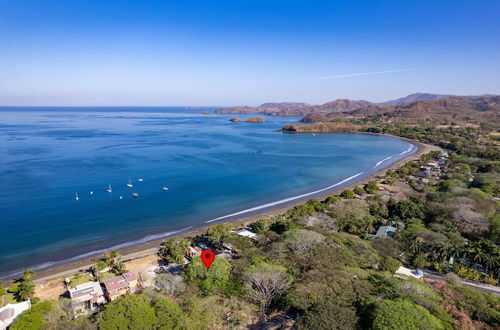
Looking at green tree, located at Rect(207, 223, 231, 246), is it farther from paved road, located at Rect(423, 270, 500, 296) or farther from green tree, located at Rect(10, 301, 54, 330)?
paved road, located at Rect(423, 270, 500, 296)

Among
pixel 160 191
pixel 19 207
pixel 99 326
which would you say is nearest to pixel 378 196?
pixel 160 191

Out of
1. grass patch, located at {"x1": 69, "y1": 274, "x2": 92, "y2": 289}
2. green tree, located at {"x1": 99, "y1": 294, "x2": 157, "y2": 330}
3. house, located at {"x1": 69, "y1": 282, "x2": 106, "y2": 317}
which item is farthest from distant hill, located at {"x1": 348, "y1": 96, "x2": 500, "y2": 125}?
green tree, located at {"x1": 99, "y1": 294, "x2": 157, "y2": 330}

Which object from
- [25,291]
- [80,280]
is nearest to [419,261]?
[80,280]

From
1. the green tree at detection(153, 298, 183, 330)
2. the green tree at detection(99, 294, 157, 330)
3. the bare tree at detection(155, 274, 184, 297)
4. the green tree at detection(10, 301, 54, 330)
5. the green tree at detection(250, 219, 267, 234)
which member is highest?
the green tree at detection(99, 294, 157, 330)

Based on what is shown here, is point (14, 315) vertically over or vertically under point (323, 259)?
under

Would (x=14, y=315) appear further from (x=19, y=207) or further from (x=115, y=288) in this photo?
(x=19, y=207)

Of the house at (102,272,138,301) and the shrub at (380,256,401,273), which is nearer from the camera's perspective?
the house at (102,272,138,301)
